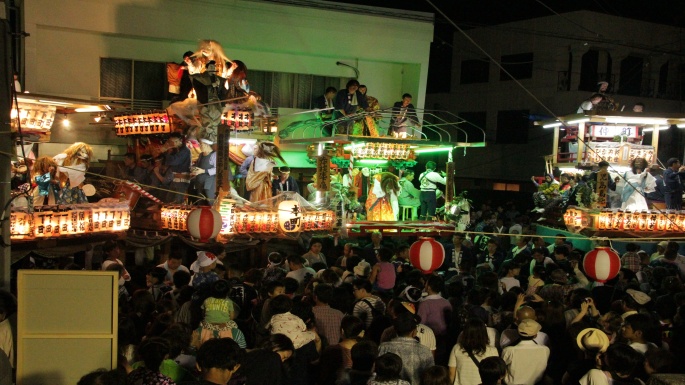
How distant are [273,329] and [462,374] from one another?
2048mm

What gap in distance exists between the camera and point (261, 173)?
52.3 feet

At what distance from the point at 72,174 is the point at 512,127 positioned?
22.0 m

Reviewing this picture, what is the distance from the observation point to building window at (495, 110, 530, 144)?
99.3 ft

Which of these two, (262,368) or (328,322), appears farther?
(328,322)

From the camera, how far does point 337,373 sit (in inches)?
276

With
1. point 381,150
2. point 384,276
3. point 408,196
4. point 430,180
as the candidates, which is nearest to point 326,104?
point 381,150

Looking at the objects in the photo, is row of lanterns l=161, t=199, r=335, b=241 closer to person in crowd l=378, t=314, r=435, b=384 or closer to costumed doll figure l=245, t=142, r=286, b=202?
costumed doll figure l=245, t=142, r=286, b=202

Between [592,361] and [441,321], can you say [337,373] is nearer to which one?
[441,321]

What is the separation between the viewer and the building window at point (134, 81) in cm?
1930

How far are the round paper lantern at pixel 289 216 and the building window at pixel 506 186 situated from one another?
1859cm

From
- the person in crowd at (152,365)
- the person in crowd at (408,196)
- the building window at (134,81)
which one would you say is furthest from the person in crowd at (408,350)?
the building window at (134,81)

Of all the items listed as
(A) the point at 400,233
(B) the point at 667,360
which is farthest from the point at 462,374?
(A) the point at 400,233

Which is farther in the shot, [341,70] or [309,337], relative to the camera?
[341,70]

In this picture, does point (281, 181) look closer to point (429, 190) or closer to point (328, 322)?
point (429, 190)
